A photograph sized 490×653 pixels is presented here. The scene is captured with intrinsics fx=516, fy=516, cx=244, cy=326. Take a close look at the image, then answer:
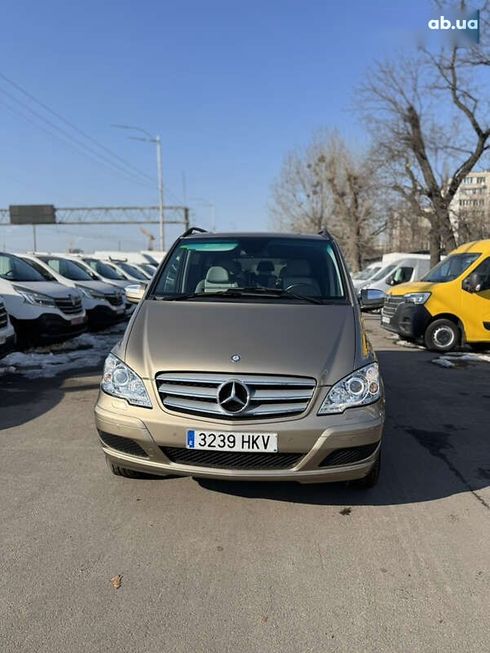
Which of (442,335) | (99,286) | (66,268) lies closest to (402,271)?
(442,335)

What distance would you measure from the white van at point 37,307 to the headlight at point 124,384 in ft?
19.7

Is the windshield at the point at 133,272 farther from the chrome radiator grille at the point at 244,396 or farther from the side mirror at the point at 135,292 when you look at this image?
the chrome radiator grille at the point at 244,396

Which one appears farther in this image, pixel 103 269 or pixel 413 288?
pixel 103 269

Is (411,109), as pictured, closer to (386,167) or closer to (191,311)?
(386,167)

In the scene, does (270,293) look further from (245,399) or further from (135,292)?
(135,292)

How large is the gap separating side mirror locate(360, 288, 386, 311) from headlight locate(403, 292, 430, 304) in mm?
5455

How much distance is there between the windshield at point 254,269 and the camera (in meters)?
4.36

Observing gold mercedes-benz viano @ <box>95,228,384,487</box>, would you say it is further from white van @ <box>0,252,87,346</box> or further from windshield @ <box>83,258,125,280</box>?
windshield @ <box>83,258,125,280</box>

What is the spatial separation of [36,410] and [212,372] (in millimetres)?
3439

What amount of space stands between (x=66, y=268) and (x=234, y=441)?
11.3m

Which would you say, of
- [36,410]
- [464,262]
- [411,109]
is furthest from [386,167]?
[36,410]

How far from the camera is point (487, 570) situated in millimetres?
2822

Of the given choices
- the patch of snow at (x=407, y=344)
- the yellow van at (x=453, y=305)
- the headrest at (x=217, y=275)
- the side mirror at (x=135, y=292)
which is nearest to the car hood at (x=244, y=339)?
the headrest at (x=217, y=275)

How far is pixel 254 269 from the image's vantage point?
4.64m
